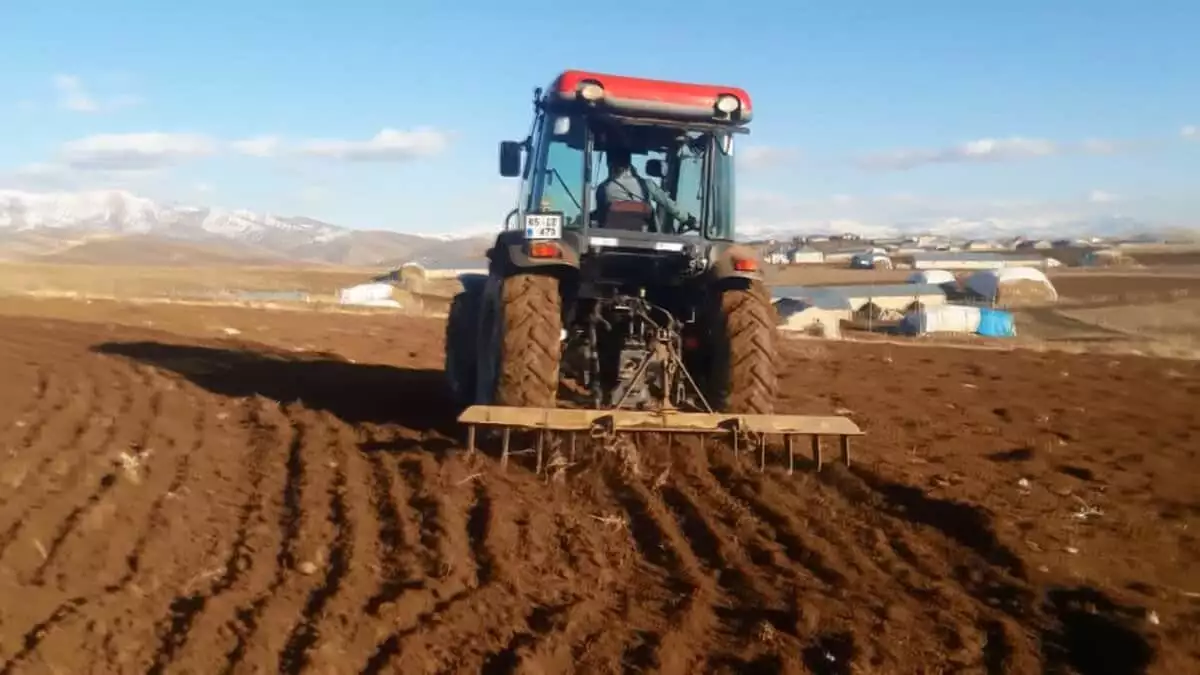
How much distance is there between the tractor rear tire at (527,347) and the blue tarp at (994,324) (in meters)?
25.0

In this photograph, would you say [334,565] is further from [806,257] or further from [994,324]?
[806,257]

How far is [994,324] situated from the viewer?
31500 mm

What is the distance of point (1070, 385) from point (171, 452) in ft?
34.7

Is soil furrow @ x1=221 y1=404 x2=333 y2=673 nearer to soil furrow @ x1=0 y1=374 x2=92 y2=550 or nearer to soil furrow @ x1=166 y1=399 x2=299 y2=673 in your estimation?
soil furrow @ x1=166 y1=399 x2=299 y2=673

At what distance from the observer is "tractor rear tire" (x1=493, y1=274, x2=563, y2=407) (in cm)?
780

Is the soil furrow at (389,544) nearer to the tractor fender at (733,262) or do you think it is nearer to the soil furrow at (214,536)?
the soil furrow at (214,536)

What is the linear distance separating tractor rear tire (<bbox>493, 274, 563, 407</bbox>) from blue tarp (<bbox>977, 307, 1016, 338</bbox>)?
2501 cm

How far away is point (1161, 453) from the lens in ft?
29.4

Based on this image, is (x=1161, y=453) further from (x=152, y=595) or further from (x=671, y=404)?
(x=152, y=595)

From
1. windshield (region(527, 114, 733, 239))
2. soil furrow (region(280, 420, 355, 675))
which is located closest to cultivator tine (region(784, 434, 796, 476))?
windshield (region(527, 114, 733, 239))

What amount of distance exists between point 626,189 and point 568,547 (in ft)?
11.8

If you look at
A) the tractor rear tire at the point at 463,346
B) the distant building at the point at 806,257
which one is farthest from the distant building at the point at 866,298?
the distant building at the point at 806,257

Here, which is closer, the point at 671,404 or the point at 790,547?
the point at 790,547

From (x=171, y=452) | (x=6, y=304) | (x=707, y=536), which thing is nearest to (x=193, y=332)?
(x=6, y=304)
